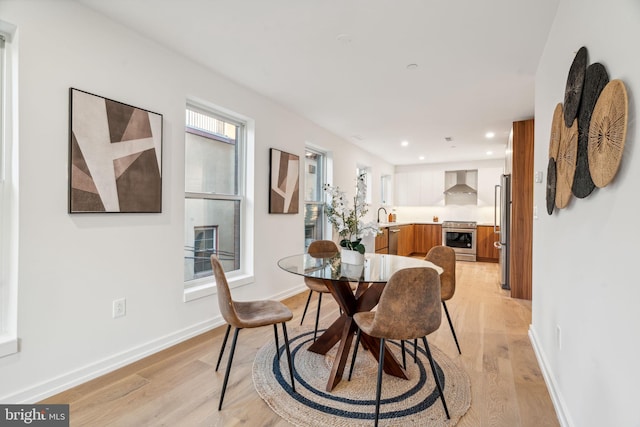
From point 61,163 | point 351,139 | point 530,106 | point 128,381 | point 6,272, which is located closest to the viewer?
point 6,272

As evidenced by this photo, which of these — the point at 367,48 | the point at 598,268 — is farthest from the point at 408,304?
the point at 367,48

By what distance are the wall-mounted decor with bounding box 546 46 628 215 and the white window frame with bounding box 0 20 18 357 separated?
281 centimetres

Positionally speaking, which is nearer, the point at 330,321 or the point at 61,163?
the point at 61,163

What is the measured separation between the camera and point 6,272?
6.01ft

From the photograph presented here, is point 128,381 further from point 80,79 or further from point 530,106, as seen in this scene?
→ point 530,106

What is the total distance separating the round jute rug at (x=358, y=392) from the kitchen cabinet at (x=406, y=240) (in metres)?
5.01

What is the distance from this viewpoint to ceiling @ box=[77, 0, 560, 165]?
6.77 ft

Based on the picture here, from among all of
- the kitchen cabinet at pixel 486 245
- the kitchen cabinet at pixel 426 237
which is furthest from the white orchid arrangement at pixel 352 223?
the kitchen cabinet at pixel 426 237

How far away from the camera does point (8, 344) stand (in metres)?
1.77

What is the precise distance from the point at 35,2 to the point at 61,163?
0.93 meters

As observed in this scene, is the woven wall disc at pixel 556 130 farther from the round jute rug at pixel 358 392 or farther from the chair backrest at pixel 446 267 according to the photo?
the round jute rug at pixel 358 392

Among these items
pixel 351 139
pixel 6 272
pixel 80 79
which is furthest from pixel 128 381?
pixel 351 139

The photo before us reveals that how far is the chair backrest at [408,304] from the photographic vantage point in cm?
169

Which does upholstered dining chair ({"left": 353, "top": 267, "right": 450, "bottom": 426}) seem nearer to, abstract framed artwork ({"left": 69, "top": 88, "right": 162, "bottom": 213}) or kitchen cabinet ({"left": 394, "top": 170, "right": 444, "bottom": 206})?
abstract framed artwork ({"left": 69, "top": 88, "right": 162, "bottom": 213})
